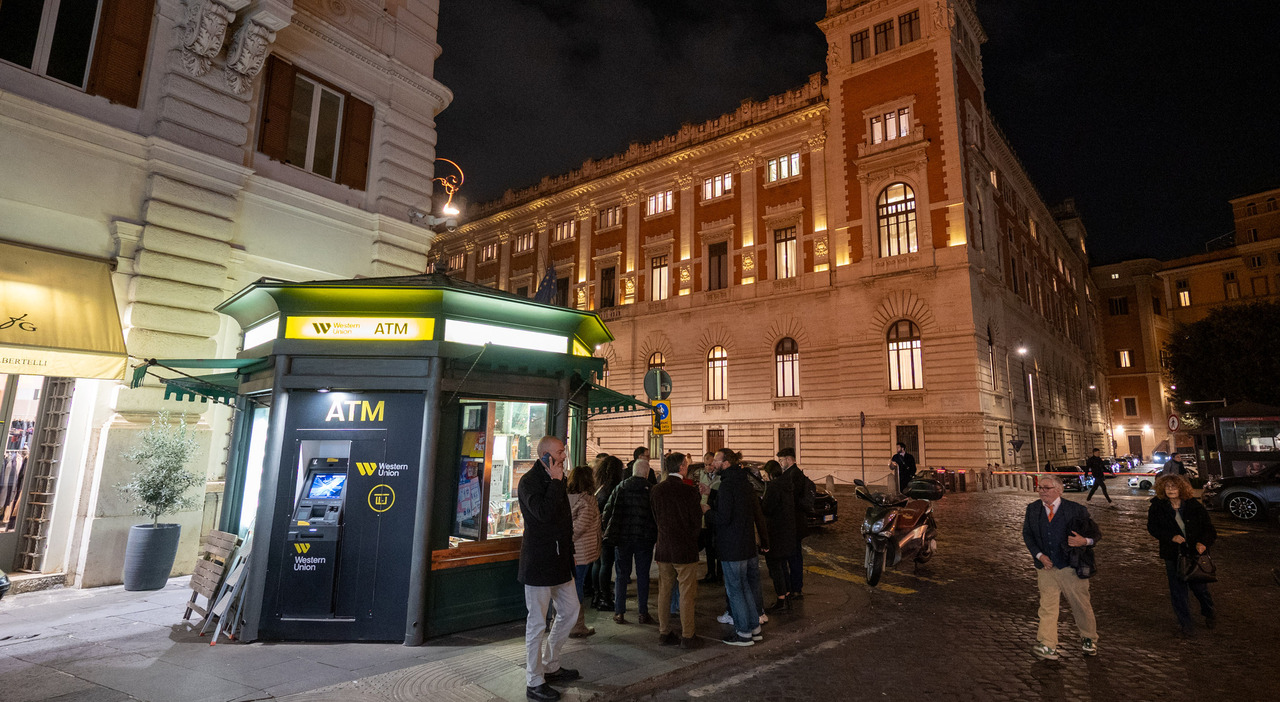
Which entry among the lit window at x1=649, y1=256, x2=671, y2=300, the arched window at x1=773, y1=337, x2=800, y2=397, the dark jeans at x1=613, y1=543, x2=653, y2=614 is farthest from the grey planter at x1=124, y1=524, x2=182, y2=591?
the lit window at x1=649, y1=256, x2=671, y2=300

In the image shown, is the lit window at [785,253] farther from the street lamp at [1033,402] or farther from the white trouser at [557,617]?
the white trouser at [557,617]

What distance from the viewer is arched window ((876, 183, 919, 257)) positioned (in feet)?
93.0

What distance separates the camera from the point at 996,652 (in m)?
6.15

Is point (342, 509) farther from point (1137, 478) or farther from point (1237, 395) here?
point (1237, 395)

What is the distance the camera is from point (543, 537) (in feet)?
17.1

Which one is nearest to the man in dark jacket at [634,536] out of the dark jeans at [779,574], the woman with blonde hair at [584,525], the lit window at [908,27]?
the woman with blonde hair at [584,525]

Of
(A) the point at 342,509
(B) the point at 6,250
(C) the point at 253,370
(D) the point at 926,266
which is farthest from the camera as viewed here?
(D) the point at 926,266

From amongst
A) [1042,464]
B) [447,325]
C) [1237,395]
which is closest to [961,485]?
[1042,464]

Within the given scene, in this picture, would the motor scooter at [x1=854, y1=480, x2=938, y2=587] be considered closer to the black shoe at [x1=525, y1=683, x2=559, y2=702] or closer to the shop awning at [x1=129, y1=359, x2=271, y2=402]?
the black shoe at [x1=525, y1=683, x2=559, y2=702]

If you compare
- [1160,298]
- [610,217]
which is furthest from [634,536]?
[1160,298]

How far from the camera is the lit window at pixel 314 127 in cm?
1211

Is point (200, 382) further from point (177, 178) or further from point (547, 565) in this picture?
point (547, 565)

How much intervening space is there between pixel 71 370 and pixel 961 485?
1024 inches

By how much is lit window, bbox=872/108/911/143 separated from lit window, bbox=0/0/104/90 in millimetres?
28647
